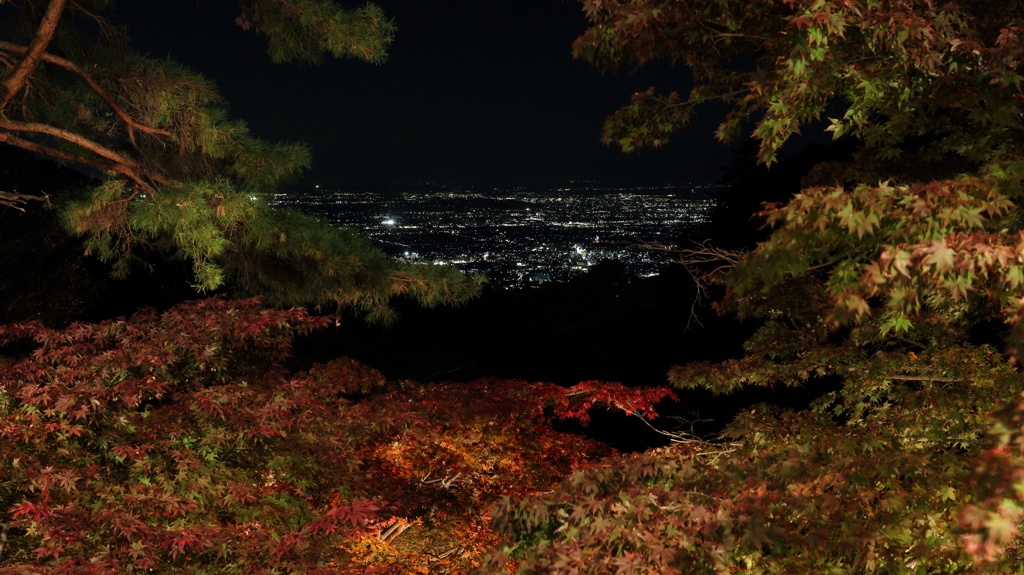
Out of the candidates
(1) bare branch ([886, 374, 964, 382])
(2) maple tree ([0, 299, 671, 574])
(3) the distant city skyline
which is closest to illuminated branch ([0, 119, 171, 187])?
(2) maple tree ([0, 299, 671, 574])

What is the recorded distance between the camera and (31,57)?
4.88 meters

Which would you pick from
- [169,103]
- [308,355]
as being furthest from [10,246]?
[308,355]

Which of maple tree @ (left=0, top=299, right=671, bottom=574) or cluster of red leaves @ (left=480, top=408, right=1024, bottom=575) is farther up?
cluster of red leaves @ (left=480, top=408, right=1024, bottom=575)

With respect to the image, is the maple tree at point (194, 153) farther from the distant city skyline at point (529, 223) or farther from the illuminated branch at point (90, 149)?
the distant city skyline at point (529, 223)

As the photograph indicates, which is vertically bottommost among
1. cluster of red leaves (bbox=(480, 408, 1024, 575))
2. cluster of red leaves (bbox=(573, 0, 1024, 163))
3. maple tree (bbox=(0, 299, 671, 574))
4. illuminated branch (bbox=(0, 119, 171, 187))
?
maple tree (bbox=(0, 299, 671, 574))

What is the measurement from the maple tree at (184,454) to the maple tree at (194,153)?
116 cm

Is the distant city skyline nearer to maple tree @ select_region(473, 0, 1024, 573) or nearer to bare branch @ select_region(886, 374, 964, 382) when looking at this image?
bare branch @ select_region(886, 374, 964, 382)

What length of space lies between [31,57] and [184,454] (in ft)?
12.1

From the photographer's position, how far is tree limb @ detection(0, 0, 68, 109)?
4770 millimetres

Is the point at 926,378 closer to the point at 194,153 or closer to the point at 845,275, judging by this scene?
the point at 845,275

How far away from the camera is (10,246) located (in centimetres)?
780

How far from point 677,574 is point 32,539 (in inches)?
122

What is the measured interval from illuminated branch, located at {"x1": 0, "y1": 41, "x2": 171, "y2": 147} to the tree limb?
0.25 feet

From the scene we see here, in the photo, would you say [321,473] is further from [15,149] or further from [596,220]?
[596,220]
